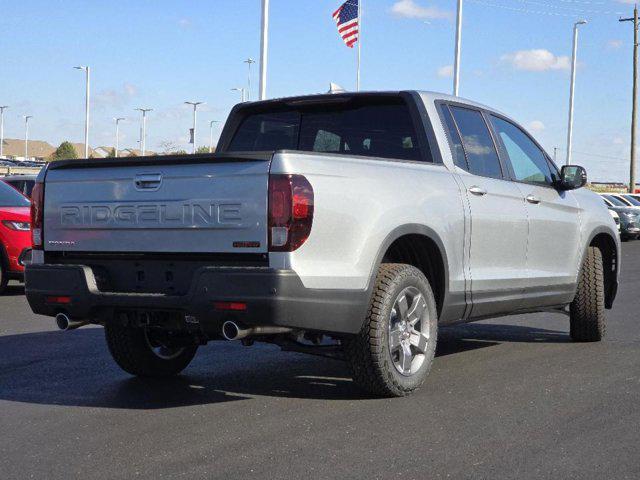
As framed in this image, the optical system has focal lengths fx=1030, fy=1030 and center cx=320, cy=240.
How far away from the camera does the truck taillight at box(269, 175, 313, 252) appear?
5.52m

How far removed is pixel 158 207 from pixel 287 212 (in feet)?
2.83

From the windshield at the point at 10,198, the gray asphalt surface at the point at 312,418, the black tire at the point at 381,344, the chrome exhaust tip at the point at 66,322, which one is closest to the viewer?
the gray asphalt surface at the point at 312,418

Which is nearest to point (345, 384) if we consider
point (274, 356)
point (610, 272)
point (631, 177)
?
point (274, 356)

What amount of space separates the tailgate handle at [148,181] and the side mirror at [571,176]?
3.87 meters

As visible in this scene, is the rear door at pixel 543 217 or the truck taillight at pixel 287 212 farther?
the rear door at pixel 543 217

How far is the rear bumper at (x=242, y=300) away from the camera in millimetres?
5523

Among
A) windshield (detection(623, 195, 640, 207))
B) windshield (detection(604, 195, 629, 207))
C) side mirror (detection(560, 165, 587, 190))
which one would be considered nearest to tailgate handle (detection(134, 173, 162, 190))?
side mirror (detection(560, 165, 587, 190))

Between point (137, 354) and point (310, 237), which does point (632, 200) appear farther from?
point (310, 237)

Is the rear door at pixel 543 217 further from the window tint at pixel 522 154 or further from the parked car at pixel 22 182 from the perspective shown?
the parked car at pixel 22 182

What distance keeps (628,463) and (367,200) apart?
6.84ft

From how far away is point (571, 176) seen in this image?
848 cm

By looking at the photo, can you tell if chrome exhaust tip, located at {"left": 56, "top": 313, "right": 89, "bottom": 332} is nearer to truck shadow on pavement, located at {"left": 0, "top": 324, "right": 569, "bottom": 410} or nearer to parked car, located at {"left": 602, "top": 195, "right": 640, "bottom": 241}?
truck shadow on pavement, located at {"left": 0, "top": 324, "right": 569, "bottom": 410}

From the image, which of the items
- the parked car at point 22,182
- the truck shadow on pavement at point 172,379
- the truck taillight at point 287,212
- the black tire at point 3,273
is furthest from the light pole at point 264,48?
the truck taillight at point 287,212

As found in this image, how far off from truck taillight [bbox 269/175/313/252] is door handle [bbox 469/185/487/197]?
1.94 m
